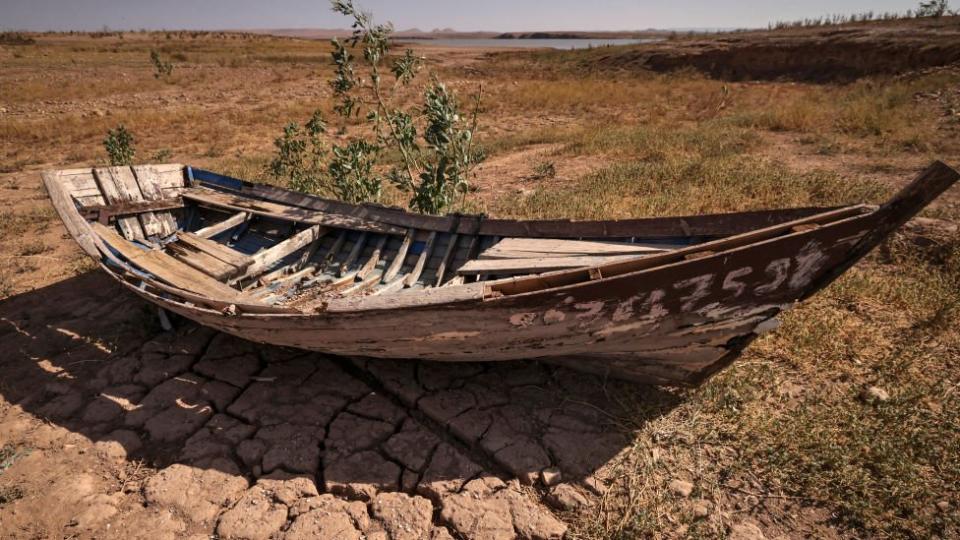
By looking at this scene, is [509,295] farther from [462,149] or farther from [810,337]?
[462,149]

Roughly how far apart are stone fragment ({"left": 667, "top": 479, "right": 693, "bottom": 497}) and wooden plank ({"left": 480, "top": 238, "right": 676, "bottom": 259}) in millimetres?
1523

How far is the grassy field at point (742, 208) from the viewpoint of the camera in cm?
281

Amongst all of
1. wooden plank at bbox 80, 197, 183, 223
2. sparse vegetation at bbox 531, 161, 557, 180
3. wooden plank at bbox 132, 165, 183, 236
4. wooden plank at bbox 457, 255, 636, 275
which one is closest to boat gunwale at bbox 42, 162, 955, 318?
wooden plank at bbox 457, 255, 636, 275

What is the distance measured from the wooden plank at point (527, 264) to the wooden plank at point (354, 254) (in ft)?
5.22

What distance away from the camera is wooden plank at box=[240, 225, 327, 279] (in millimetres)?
4734

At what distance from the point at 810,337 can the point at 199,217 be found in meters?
6.89

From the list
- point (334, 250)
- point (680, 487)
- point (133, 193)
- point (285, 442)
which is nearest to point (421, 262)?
point (334, 250)

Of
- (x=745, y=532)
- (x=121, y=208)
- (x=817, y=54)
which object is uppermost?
(x=817, y=54)

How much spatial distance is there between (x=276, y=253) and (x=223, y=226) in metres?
1.21

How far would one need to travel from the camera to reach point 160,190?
20.2 feet

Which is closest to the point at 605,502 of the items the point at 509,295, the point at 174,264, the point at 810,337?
the point at 509,295

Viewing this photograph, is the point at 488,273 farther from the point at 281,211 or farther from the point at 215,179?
the point at 215,179

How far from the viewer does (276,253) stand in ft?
15.8

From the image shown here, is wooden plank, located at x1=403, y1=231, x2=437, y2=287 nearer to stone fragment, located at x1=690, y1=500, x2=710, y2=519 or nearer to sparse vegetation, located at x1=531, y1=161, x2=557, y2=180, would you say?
stone fragment, located at x1=690, y1=500, x2=710, y2=519
